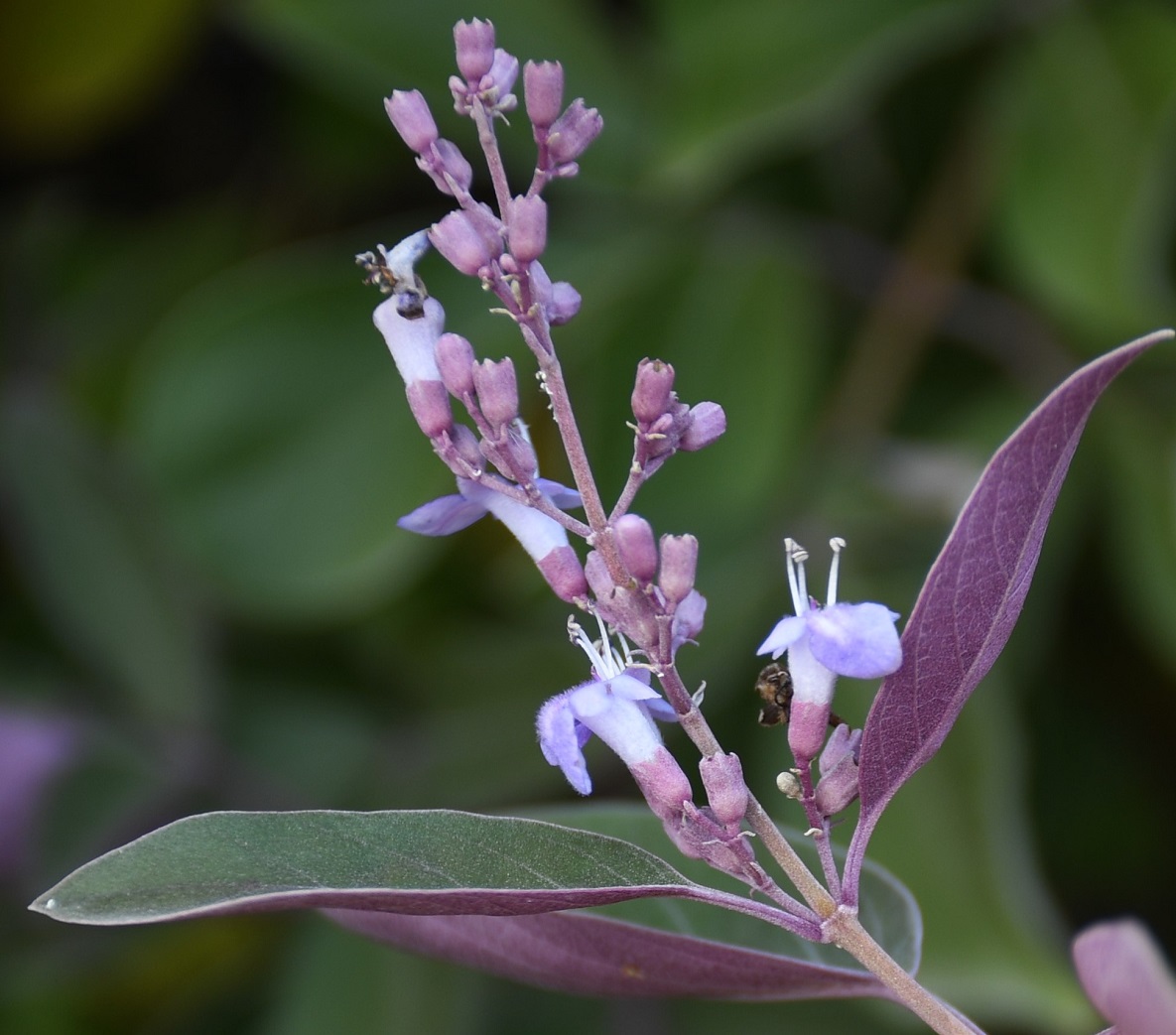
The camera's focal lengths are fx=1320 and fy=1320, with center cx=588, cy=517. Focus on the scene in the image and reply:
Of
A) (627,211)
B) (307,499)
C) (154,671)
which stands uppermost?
(627,211)

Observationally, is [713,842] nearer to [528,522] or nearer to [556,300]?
[528,522]

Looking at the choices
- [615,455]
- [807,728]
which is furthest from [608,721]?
[615,455]

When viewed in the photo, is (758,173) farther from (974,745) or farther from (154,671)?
(154,671)

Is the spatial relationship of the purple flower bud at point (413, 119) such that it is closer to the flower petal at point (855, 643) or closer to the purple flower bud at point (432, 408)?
the purple flower bud at point (432, 408)

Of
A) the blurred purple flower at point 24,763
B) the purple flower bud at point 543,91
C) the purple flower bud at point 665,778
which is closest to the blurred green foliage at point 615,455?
the blurred purple flower at point 24,763

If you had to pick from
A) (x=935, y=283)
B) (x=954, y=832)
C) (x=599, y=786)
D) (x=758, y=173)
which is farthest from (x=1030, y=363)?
(x=599, y=786)
